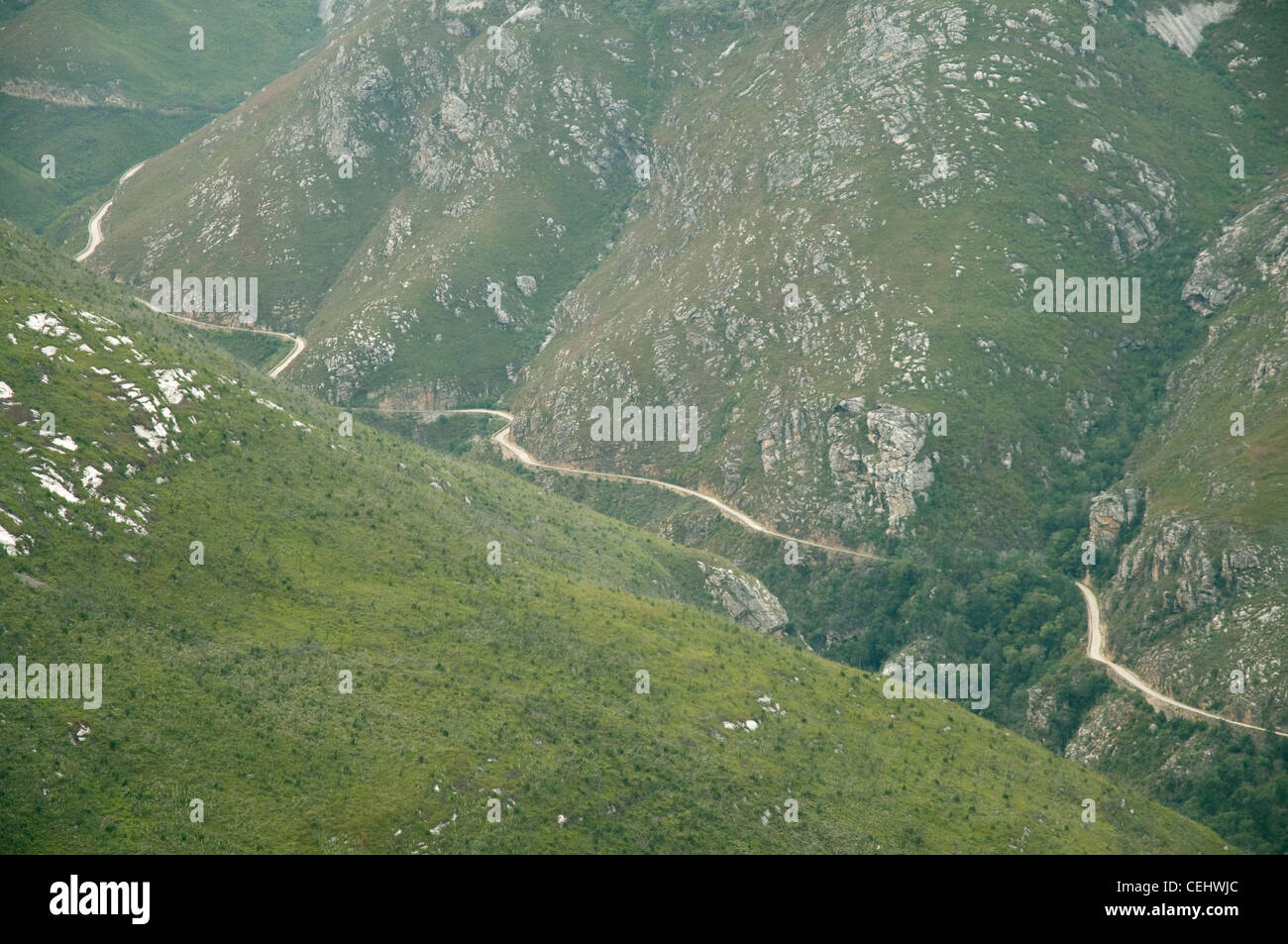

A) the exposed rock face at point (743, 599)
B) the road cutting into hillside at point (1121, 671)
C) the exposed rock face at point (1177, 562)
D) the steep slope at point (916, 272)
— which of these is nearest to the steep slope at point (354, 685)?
the road cutting into hillside at point (1121, 671)

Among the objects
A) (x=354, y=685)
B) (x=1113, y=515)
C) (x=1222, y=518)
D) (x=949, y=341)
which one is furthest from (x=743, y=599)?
(x=354, y=685)

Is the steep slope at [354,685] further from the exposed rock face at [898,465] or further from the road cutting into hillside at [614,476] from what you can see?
the exposed rock face at [898,465]

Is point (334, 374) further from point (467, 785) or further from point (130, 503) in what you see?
point (467, 785)

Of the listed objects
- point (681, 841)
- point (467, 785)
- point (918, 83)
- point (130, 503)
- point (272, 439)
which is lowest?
point (681, 841)

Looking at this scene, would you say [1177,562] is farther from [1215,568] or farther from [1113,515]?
[1113,515]
